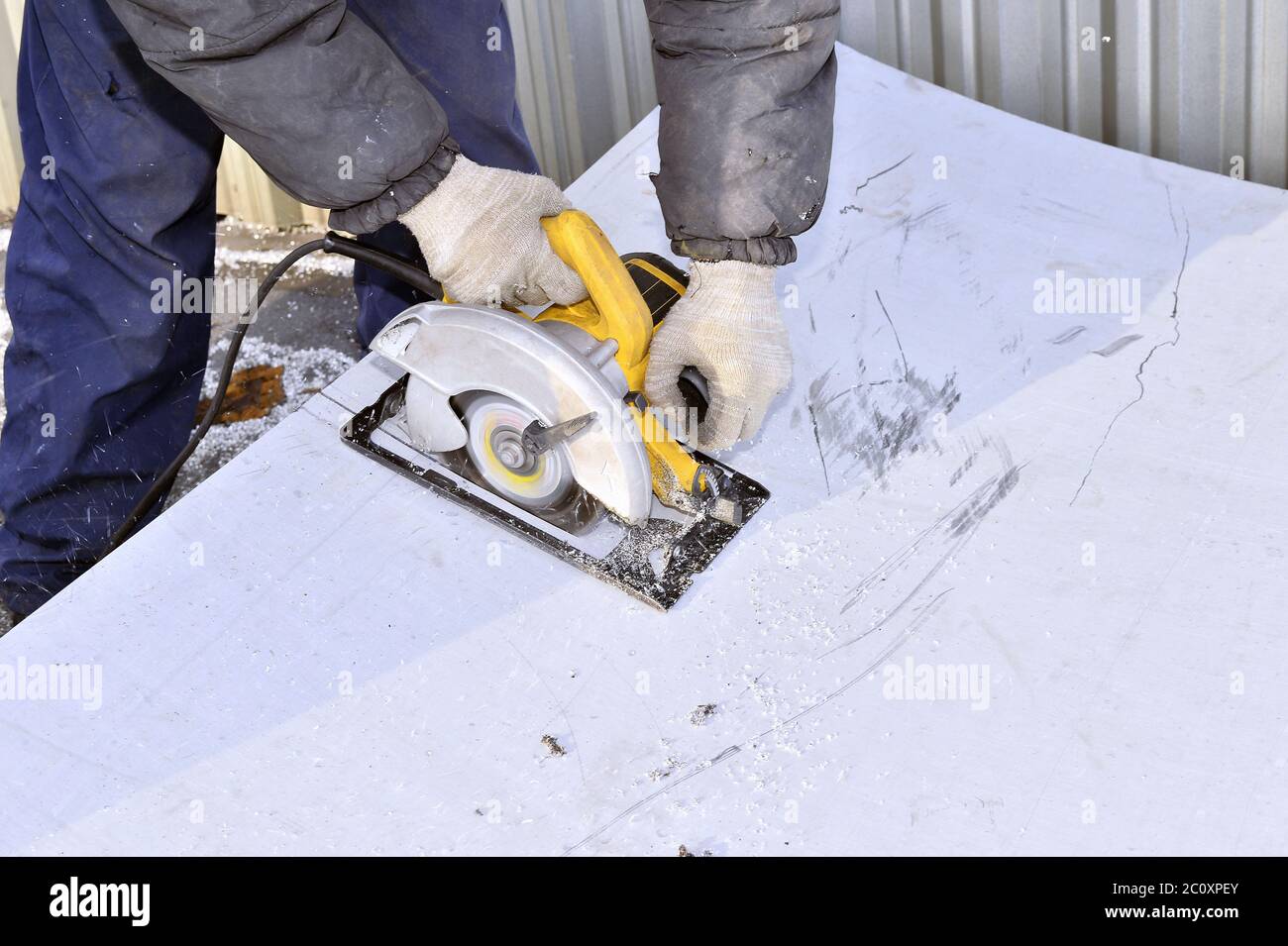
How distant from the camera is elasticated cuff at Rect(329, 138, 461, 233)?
1464mm

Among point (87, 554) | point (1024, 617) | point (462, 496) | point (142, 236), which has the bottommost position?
point (87, 554)

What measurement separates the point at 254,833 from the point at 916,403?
1.13 m

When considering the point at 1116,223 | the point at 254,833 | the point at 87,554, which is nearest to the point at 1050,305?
the point at 1116,223

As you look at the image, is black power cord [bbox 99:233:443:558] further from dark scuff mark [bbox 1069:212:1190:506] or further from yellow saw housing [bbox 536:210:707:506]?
dark scuff mark [bbox 1069:212:1190:506]

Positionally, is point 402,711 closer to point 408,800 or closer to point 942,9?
point 408,800

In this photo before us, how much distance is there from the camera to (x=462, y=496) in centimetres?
173

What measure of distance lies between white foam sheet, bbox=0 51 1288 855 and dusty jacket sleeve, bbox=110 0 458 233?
49cm

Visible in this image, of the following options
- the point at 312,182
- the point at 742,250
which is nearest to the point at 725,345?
Result: the point at 742,250

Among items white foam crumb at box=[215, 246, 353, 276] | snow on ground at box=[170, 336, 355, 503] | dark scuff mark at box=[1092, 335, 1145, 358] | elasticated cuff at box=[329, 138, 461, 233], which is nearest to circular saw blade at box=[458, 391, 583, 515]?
elasticated cuff at box=[329, 138, 461, 233]

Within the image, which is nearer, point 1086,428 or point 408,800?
point 408,800

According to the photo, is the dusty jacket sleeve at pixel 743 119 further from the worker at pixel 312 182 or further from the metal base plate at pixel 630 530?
the metal base plate at pixel 630 530

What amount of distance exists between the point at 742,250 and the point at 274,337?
5.76 ft

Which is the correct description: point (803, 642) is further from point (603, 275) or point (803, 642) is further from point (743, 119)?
point (743, 119)

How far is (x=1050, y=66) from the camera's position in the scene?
8.29 ft
